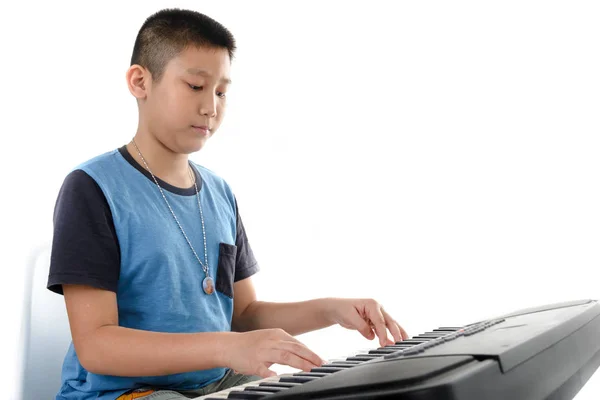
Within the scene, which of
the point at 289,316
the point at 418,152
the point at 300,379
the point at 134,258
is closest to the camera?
the point at 300,379

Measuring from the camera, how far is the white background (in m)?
2.20

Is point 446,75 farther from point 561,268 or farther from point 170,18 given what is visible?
point 170,18

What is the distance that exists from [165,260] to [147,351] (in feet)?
0.77

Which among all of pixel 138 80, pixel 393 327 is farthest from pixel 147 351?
pixel 138 80

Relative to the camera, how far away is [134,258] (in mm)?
1207

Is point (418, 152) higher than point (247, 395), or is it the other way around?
point (418, 152)

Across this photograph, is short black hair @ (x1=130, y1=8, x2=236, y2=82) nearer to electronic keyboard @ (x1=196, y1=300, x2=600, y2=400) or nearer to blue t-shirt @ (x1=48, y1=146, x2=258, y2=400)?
blue t-shirt @ (x1=48, y1=146, x2=258, y2=400)

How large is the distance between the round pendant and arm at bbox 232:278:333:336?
19cm

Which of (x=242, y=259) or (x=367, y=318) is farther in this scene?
(x=242, y=259)

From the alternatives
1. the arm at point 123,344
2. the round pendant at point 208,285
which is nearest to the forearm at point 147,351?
the arm at point 123,344

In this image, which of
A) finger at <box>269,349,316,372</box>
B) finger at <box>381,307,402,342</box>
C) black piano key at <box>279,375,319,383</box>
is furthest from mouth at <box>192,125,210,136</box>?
black piano key at <box>279,375,319,383</box>

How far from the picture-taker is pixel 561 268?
87.6 inches

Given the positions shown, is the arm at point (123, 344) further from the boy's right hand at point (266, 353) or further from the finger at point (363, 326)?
the finger at point (363, 326)

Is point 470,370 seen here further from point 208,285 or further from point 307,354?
point 208,285
